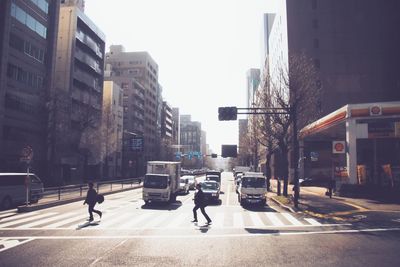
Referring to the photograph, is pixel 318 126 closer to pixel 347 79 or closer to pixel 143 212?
pixel 143 212

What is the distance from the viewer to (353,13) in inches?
2584

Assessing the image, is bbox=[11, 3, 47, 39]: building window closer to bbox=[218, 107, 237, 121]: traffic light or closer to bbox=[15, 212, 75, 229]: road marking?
bbox=[218, 107, 237, 121]: traffic light

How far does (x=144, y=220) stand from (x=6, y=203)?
32.2ft

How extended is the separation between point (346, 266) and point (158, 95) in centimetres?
11956

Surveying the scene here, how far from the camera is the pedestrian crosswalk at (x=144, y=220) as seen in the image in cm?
1524

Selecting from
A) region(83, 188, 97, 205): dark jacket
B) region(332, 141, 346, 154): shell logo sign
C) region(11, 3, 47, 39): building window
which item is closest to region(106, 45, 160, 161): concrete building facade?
region(11, 3, 47, 39): building window

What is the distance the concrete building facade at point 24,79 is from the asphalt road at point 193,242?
95.5 feet

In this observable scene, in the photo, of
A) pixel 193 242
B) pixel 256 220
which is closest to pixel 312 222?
pixel 256 220

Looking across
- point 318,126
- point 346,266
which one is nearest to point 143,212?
point 346,266

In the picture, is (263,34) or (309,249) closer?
(309,249)

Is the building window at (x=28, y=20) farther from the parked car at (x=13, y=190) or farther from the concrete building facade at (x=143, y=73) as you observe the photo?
the concrete building facade at (x=143, y=73)

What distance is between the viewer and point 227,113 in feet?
73.2

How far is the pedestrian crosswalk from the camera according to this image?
50.0 feet

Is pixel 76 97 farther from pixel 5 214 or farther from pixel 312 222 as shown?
pixel 312 222
